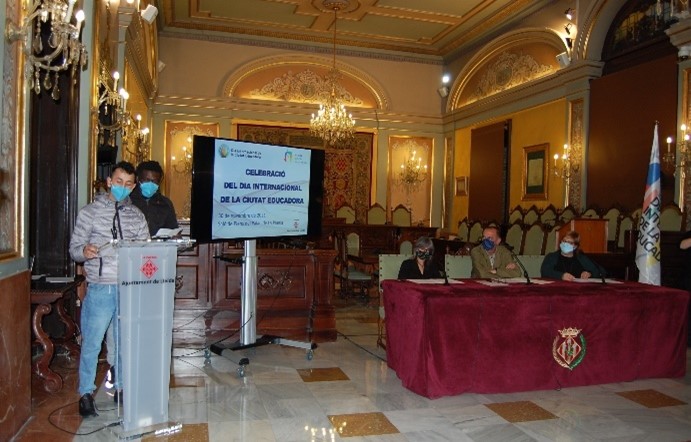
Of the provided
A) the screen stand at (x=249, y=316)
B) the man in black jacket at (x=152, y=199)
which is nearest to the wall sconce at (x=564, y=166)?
the screen stand at (x=249, y=316)

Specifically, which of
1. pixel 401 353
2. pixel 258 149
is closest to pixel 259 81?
pixel 258 149

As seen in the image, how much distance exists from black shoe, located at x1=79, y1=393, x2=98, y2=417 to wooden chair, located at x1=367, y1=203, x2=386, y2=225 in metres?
9.30

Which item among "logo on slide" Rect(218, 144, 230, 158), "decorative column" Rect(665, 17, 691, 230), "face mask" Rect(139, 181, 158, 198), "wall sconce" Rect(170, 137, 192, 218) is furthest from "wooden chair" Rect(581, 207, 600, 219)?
"wall sconce" Rect(170, 137, 192, 218)

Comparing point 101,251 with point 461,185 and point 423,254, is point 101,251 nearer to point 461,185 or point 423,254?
point 423,254

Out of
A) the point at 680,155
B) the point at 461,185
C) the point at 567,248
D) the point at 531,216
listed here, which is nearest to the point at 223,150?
the point at 567,248

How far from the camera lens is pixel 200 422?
10.3 feet

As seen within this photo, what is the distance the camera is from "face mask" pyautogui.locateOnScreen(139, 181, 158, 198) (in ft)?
13.7

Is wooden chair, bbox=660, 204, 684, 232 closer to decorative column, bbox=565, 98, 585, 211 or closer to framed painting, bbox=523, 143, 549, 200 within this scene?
decorative column, bbox=565, 98, 585, 211

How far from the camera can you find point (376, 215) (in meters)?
12.3

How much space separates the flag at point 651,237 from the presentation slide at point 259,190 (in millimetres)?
3251

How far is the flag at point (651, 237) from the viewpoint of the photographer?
5191 mm

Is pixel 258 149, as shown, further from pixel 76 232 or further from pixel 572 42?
pixel 572 42

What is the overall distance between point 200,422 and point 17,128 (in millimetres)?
1892

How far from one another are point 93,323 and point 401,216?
9832mm
